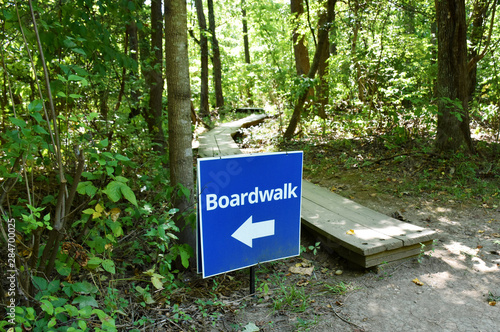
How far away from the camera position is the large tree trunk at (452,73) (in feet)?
22.0

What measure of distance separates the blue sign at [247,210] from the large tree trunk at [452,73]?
4.59 meters

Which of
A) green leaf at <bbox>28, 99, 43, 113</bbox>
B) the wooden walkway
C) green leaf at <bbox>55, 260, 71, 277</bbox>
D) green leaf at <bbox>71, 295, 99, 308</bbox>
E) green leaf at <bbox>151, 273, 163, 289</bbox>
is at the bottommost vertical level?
the wooden walkway

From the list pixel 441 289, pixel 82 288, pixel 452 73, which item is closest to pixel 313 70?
pixel 452 73

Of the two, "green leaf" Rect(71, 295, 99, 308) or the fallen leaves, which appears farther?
the fallen leaves

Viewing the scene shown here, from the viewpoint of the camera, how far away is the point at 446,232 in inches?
186

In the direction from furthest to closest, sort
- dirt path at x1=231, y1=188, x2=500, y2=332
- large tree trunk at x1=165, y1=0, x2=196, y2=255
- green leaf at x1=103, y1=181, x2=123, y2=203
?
large tree trunk at x1=165, y1=0, x2=196, y2=255 → dirt path at x1=231, y1=188, x2=500, y2=332 → green leaf at x1=103, y1=181, x2=123, y2=203

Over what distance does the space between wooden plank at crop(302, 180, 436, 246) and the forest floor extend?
0.26 meters

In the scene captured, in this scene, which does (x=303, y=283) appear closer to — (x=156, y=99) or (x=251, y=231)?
(x=251, y=231)

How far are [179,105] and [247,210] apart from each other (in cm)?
114

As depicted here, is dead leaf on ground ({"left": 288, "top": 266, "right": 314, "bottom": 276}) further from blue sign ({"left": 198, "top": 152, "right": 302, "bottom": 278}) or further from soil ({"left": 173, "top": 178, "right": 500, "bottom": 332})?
blue sign ({"left": 198, "top": 152, "right": 302, "bottom": 278})

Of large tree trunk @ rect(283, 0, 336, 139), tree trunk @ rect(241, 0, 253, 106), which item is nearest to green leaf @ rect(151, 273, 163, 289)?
large tree trunk @ rect(283, 0, 336, 139)

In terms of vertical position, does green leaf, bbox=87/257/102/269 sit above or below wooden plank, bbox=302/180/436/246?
above

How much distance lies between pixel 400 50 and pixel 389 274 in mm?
6147

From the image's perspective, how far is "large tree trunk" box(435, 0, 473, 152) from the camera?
6695mm
